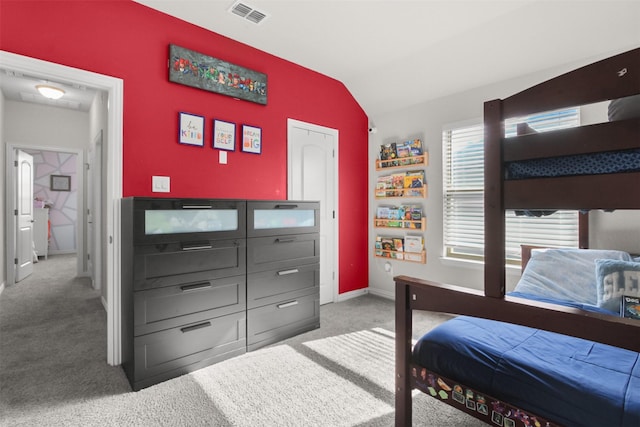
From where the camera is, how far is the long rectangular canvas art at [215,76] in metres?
2.55

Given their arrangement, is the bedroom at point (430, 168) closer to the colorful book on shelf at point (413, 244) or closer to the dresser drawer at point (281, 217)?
the colorful book on shelf at point (413, 244)

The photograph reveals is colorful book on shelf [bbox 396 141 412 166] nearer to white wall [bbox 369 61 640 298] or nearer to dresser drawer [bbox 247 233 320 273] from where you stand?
white wall [bbox 369 61 640 298]

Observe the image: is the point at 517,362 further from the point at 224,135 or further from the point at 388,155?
the point at 388,155

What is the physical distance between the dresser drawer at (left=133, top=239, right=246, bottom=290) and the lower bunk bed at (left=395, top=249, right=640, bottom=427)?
1.35m

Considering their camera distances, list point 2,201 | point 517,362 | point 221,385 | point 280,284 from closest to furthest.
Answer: point 517,362, point 221,385, point 280,284, point 2,201

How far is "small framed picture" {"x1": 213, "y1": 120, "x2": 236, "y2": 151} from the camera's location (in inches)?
109

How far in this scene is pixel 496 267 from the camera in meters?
1.09

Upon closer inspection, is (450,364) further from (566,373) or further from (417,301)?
(566,373)

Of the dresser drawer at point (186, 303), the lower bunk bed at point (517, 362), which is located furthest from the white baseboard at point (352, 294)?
the lower bunk bed at point (517, 362)

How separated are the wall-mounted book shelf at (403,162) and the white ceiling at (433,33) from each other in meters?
0.69

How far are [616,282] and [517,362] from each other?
46.9 inches

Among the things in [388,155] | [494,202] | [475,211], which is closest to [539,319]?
[494,202]

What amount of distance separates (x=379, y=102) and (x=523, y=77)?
1.51 metres

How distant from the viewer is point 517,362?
3.95ft
